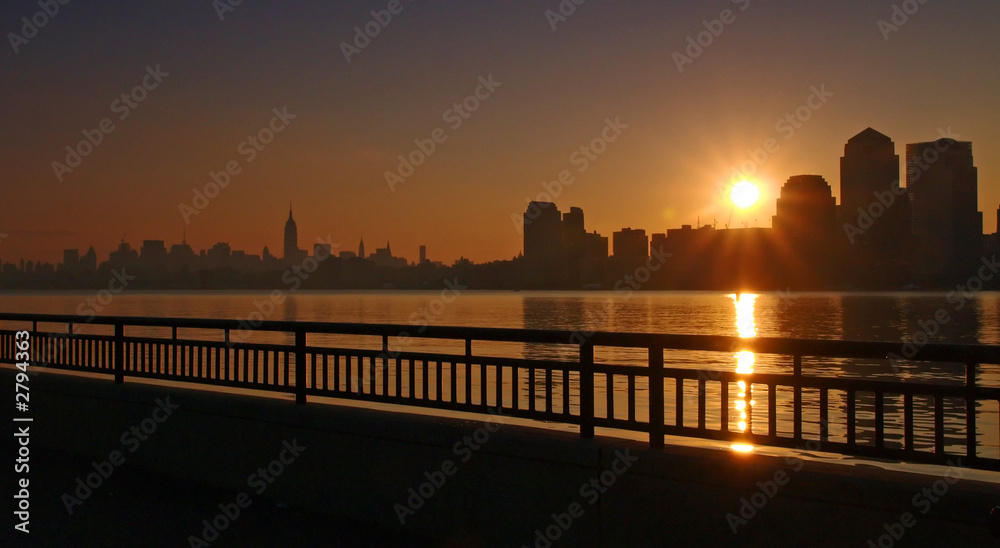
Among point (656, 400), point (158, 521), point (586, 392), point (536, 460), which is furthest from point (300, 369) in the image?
point (656, 400)

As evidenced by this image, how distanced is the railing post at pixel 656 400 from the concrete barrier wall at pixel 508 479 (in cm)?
18

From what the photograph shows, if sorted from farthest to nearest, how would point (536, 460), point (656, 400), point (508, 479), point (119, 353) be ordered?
point (119, 353)
point (508, 479)
point (536, 460)
point (656, 400)

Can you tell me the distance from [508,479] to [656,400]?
4.57ft

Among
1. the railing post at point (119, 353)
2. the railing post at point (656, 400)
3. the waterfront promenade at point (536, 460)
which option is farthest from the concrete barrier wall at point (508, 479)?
the railing post at point (119, 353)

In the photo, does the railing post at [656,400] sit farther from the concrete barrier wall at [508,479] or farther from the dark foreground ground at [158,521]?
the dark foreground ground at [158,521]

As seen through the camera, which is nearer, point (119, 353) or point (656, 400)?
point (656, 400)

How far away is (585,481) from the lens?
644cm

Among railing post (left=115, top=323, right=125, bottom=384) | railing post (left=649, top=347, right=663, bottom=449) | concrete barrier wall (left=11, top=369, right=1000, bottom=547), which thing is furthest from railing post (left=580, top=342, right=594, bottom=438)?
railing post (left=115, top=323, right=125, bottom=384)

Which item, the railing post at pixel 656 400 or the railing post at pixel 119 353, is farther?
the railing post at pixel 119 353

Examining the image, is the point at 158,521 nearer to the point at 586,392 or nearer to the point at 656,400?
the point at 586,392

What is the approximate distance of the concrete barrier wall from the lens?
527 cm

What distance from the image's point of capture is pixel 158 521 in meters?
7.95

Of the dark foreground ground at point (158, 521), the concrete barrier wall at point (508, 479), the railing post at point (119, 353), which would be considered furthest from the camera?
the railing post at point (119, 353)

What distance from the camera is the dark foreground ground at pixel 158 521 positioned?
735 cm
